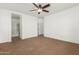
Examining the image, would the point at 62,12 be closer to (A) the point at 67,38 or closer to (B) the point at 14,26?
(A) the point at 67,38

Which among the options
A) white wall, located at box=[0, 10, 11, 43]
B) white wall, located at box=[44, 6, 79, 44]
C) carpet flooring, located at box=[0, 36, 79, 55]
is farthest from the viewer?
white wall, located at box=[0, 10, 11, 43]

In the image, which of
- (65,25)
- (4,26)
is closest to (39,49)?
(65,25)

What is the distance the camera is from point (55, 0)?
2.55ft

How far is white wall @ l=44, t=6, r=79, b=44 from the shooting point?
12.7 ft

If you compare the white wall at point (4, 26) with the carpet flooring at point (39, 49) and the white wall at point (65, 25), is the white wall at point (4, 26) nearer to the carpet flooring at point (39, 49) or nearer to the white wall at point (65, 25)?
the carpet flooring at point (39, 49)

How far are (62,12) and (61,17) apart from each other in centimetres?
31

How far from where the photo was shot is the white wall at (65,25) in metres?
3.88

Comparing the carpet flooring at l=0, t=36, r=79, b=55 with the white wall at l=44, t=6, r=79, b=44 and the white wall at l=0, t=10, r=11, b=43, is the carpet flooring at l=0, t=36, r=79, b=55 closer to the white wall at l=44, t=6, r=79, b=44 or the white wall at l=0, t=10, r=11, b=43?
the white wall at l=44, t=6, r=79, b=44

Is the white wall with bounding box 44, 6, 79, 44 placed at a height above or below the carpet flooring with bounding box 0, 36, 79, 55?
above

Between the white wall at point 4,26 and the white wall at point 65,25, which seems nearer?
the white wall at point 65,25

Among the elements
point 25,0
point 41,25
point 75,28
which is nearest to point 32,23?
point 41,25

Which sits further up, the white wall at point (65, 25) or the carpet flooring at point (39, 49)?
the white wall at point (65, 25)

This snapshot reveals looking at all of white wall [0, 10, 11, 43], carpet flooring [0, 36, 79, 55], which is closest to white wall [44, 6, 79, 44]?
carpet flooring [0, 36, 79, 55]

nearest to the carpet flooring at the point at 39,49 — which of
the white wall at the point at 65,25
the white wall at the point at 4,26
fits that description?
the white wall at the point at 65,25
